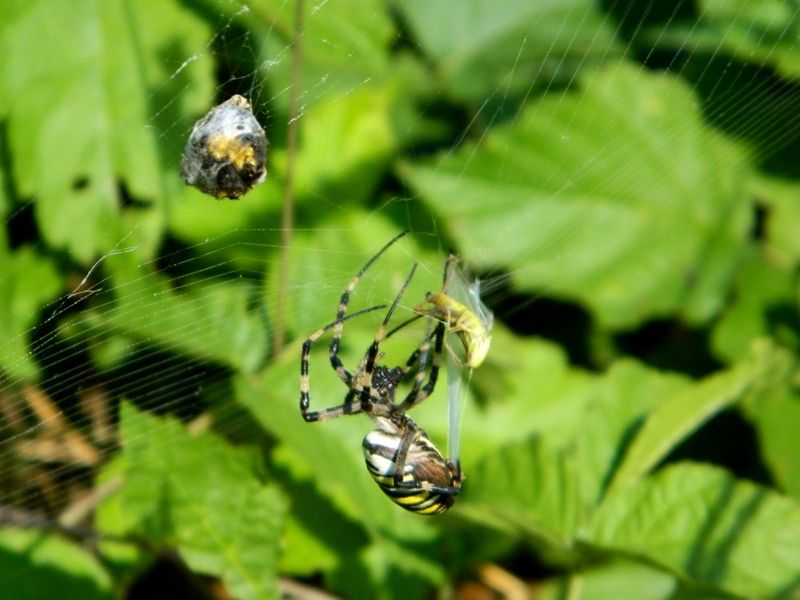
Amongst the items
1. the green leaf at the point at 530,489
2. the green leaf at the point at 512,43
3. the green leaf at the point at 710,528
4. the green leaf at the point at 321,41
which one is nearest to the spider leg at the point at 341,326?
the green leaf at the point at 530,489

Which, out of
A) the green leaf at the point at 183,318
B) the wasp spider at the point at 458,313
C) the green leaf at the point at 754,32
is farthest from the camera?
the green leaf at the point at 754,32

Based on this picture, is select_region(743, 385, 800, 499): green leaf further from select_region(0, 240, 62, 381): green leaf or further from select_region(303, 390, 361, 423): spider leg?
select_region(0, 240, 62, 381): green leaf

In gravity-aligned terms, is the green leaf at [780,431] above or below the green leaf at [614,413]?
above

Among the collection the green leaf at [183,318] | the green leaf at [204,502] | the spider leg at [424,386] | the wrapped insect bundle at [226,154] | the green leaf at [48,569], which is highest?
the wrapped insect bundle at [226,154]

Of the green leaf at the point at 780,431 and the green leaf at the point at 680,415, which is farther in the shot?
the green leaf at the point at 780,431

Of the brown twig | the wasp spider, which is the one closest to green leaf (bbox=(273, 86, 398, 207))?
the brown twig

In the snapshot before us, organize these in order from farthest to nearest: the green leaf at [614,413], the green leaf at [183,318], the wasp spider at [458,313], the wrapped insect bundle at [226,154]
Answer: the green leaf at [614,413]
the green leaf at [183,318]
the wasp spider at [458,313]
the wrapped insect bundle at [226,154]

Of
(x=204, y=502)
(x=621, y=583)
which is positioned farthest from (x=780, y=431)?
(x=204, y=502)

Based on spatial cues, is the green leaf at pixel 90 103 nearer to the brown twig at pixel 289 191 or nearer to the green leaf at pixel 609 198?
the brown twig at pixel 289 191
